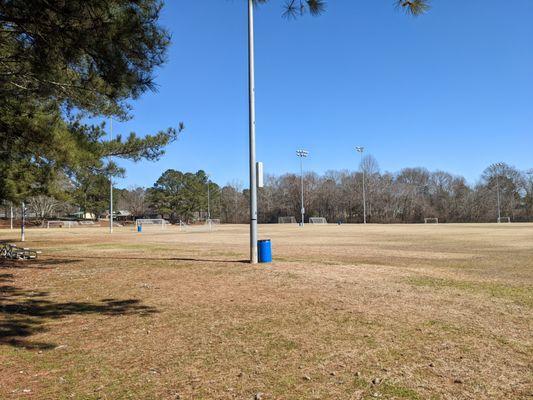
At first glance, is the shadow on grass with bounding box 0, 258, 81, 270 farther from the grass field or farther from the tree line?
the tree line

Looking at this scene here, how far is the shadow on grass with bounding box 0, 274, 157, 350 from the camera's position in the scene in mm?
6316

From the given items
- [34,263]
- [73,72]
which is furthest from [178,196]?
[73,72]

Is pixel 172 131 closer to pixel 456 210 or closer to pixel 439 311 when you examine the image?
pixel 439 311

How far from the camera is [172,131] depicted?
15.6 metres

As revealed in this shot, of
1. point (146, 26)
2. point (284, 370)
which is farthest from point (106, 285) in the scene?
point (284, 370)

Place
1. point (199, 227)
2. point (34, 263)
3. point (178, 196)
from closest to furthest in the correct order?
→ point (34, 263), point (199, 227), point (178, 196)

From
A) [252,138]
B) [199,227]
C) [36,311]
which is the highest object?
[252,138]

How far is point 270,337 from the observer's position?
19.4ft

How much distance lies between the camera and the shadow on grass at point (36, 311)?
632cm

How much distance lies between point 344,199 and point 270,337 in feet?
358

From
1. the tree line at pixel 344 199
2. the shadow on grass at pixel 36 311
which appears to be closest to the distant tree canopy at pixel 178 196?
the tree line at pixel 344 199

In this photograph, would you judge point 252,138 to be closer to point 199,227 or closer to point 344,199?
point 199,227

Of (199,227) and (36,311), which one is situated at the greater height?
(36,311)

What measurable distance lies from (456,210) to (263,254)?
326 ft
